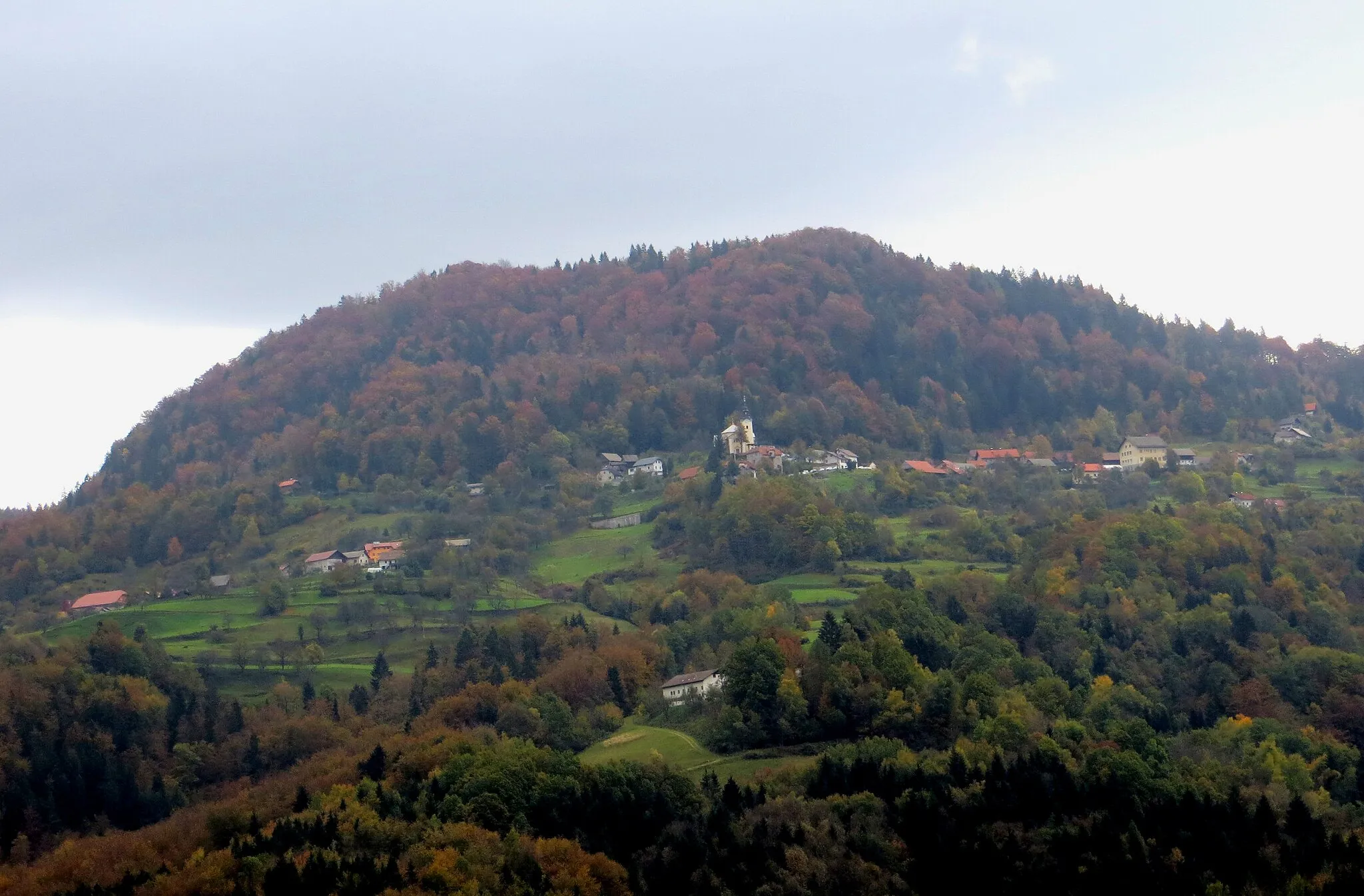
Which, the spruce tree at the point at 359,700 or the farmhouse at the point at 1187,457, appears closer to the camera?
the spruce tree at the point at 359,700

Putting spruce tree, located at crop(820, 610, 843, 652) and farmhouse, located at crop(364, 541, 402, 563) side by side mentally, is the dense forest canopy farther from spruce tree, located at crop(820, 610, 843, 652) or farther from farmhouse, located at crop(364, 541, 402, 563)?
farmhouse, located at crop(364, 541, 402, 563)

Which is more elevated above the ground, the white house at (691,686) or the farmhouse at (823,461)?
the farmhouse at (823,461)

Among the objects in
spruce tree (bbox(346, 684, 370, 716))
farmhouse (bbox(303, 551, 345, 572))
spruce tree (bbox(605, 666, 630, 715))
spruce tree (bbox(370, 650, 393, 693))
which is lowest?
spruce tree (bbox(605, 666, 630, 715))

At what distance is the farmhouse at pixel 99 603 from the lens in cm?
10356

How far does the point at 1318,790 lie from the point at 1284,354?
124819mm

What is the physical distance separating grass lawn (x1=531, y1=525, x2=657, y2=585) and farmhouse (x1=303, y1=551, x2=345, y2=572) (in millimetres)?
15391

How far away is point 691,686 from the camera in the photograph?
231 feet

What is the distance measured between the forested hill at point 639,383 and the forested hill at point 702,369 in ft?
1.13

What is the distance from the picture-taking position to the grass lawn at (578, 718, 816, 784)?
57469 millimetres

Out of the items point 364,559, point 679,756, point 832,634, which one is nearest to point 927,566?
point 832,634

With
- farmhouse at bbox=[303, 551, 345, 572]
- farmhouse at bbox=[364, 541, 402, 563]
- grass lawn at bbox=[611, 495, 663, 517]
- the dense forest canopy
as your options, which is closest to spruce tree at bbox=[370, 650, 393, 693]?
the dense forest canopy

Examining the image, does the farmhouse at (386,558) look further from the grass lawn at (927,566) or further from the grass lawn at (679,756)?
the grass lawn at (679,756)

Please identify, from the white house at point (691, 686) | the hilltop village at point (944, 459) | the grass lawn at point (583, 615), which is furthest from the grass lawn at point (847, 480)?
the white house at point (691, 686)

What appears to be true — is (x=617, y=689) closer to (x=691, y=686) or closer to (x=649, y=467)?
(x=691, y=686)
